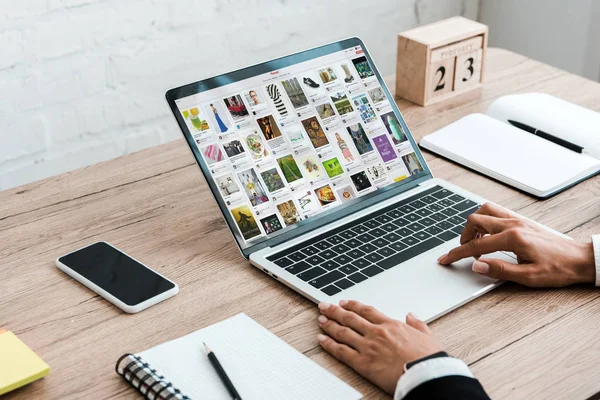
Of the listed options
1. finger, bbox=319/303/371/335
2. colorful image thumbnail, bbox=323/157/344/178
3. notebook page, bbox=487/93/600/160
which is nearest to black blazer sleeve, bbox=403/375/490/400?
Result: finger, bbox=319/303/371/335

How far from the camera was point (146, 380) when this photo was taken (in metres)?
0.92

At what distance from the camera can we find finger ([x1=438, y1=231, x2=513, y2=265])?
1146mm

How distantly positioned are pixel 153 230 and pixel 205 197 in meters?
0.14

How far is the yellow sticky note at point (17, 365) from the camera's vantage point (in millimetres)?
934

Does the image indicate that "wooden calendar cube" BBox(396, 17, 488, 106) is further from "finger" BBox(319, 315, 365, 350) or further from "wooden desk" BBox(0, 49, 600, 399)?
"finger" BBox(319, 315, 365, 350)

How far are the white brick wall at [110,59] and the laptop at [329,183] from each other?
1.13m

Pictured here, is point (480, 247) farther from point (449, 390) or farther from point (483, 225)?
point (449, 390)

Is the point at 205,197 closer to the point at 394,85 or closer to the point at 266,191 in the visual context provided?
the point at 266,191

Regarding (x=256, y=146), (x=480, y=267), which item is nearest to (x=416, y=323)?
(x=480, y=267)

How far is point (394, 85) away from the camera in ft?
6.05

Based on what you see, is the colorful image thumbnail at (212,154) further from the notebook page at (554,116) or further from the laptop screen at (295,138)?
the notebook page at (554,116)

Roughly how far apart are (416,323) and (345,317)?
0.30 feet

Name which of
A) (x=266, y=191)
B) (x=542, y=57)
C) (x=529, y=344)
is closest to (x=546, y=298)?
(x=529, y=344)

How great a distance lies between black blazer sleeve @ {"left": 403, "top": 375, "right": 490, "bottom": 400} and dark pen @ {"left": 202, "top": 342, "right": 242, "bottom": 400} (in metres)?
0.20
